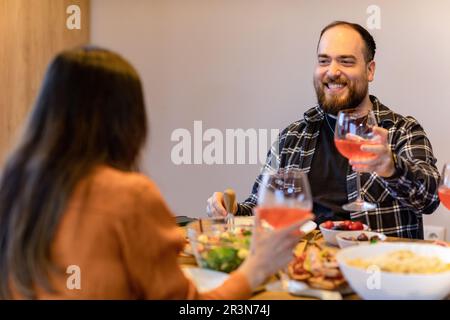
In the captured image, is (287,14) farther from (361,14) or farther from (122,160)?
(122,160)

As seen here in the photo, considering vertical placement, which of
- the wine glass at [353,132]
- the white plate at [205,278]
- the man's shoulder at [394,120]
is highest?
the man's shoulder at [394,120]

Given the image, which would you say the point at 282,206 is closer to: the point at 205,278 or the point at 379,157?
the point at 205,278

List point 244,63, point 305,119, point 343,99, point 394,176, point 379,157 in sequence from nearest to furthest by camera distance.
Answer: point 379,157, point 394,176, point 343,99, point 305,119, point 244,63

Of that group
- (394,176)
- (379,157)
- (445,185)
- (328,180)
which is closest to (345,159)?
(328,180)

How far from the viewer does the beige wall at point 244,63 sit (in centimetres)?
254

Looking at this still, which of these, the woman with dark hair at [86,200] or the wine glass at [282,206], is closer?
the woman with dark hair at [86,200]

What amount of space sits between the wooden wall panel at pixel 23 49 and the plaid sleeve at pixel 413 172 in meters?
1.54

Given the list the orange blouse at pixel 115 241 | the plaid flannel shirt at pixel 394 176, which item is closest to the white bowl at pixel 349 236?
the plaid flannel shirt at pixel 394 176

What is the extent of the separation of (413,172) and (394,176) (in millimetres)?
92

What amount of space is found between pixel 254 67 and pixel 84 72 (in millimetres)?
1975

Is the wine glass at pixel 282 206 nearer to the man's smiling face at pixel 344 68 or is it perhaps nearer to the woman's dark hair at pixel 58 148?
the woman's dark hair at pixel 58 148

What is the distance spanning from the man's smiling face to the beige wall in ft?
1.86

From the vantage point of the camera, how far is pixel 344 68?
2.06m

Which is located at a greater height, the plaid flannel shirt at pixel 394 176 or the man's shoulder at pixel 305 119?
the man's shoulder at pixel 305 119
